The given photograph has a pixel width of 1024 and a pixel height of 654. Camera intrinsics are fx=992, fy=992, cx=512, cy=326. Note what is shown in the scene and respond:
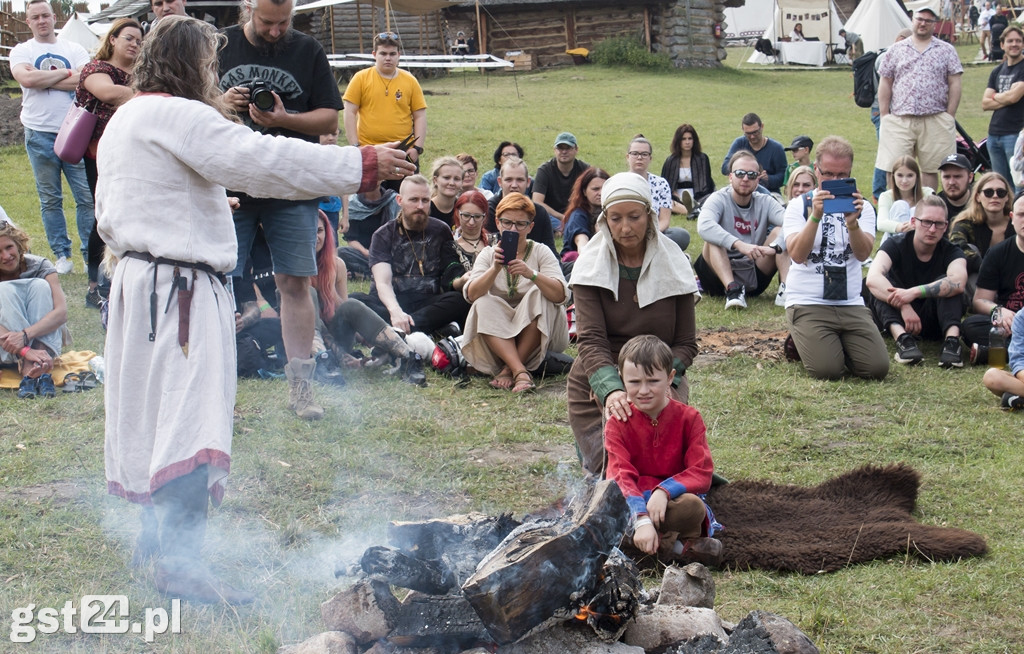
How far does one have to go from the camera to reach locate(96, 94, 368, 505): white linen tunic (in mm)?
3258

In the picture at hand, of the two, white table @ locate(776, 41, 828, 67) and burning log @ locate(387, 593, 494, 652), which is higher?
white table @ locate(776, 41, 828, 67)

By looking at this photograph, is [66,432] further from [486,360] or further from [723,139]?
[723,139]

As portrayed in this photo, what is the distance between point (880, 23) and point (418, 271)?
3034 centimetres

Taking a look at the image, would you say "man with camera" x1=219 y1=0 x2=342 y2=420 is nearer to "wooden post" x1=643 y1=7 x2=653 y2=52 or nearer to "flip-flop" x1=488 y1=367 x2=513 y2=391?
"flip-flop" x1=488 y1=367 x2=513 y2=391

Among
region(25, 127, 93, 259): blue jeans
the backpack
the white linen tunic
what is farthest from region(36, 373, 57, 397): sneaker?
the backpack

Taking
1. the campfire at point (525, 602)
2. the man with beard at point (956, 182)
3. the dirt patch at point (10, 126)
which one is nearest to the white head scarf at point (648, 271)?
the campfire at point (525, 602)

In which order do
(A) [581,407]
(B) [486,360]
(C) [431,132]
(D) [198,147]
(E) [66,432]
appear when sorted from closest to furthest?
(D) [198,147]
(A) [581,407]
(E) [66,432]
(B) [486,360]
(C) [431,132]

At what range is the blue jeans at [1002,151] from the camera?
10.1 meters

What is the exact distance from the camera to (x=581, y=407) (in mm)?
4789

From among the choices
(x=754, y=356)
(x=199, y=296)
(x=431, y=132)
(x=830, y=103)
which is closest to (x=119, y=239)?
(x=199, y=296)

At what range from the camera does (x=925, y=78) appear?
9.63m

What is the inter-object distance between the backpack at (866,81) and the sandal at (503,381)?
7.52 meters

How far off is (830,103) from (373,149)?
2187 centimetres

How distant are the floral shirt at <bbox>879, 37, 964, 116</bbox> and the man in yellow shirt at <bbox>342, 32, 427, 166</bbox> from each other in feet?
15.5
